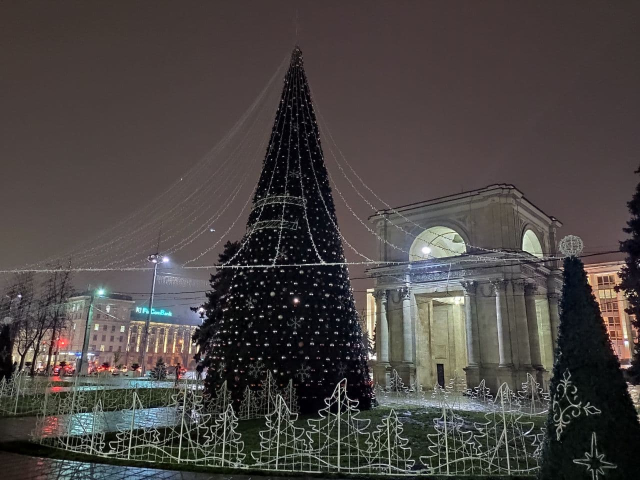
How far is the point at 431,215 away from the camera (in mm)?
32625

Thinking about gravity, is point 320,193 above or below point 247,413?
above

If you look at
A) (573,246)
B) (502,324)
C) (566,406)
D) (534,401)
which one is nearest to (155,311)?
(502,324)

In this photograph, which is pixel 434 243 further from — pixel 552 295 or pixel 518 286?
pixel 552 295

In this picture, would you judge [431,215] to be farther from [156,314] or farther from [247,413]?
[156,314]

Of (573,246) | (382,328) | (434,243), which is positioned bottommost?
(573,246)

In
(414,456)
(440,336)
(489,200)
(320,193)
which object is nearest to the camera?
(414,456)

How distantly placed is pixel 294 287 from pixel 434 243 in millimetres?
23747

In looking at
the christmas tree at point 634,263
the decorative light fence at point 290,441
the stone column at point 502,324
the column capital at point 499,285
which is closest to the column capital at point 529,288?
the column capital at point 499,285

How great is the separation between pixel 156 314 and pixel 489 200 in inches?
3322

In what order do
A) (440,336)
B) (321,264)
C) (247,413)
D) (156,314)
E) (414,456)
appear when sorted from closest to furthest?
(414,456)
(247,413)
(321,264)
(440,336)
(156,314)

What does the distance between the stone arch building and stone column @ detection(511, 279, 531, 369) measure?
0.21 feet

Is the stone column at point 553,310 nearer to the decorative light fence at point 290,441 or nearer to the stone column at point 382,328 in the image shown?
the stone column at point 382,328

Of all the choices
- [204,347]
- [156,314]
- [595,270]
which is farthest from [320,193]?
[156,314]

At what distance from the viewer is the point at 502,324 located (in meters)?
27.3
